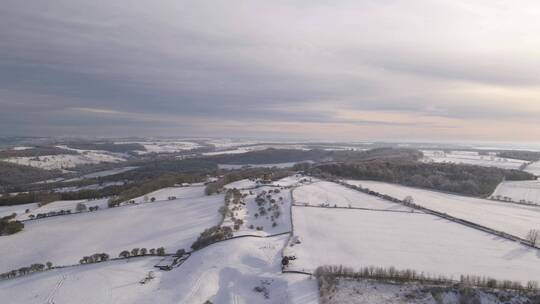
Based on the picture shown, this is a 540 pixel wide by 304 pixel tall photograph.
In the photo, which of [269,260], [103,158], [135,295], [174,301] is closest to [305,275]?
[269,260]

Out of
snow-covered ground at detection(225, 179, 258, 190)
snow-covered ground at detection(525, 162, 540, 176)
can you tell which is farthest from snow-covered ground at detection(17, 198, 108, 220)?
snow-covered ground at detection(525, 162, 540, 176)

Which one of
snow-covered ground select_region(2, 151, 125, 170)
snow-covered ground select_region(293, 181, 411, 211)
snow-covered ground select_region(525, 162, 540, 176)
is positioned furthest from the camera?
snow-covered ground select_region(2, 151, 125, 170)

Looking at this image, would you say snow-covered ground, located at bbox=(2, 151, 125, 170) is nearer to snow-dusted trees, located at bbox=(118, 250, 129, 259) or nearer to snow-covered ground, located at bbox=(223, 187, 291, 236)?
snow-covered ground, located at bbox=(223, 187, 291, 236)

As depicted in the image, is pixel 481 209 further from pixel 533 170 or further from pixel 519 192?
pixel 533 170

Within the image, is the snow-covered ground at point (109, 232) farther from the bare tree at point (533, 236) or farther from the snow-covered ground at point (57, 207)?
the bare tree at point (533, 236)

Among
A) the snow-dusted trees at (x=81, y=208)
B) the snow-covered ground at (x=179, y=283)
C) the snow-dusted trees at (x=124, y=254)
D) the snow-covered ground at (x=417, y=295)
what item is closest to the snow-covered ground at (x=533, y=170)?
the snow-covered ground at (x=417, y=295)

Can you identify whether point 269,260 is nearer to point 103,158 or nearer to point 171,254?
point 171,254
